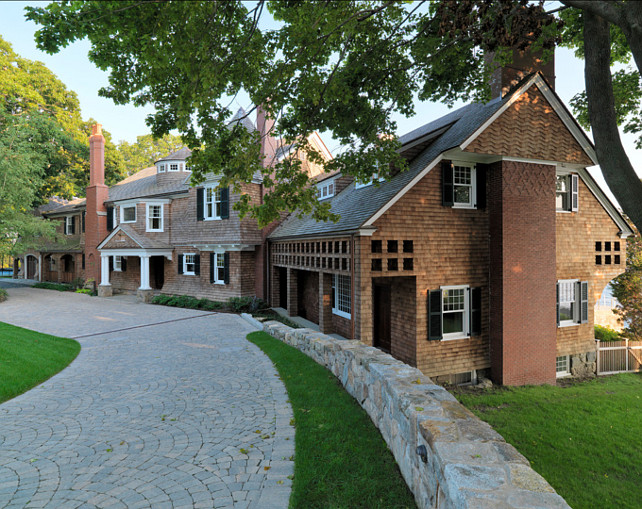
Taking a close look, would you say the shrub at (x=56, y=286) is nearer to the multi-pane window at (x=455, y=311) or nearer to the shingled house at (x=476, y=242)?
the shingled house at (x=476, y=242)

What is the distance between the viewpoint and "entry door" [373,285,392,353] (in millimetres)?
12781

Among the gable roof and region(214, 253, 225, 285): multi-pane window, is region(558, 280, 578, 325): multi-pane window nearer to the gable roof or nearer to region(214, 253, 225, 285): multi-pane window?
the gable roof

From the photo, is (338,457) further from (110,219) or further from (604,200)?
(110,219)

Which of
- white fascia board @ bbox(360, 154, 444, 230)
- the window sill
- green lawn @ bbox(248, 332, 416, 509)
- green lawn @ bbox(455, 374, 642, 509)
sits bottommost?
green lawn @ bbox(455, 374, 642, 509)

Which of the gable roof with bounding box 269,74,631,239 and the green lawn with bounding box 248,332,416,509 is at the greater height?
the gable roof with bounding box 269,74,631,239

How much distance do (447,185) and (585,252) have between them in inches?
258

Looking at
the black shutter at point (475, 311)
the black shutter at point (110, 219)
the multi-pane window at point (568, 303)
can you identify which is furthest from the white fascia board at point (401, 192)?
the black shutter at point (110, 219)

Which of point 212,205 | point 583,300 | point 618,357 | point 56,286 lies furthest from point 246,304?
point 56,286

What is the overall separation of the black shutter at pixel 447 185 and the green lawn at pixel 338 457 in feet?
21.6

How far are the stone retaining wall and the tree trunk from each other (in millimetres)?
3794

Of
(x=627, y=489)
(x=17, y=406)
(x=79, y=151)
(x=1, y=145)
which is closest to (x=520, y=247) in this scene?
(x=627, y=489)

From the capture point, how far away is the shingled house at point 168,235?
63.2 ft

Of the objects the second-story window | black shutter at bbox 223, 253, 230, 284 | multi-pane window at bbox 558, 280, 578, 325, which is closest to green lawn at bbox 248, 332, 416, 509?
multi-pane window at bbox 558, 280, 578, 325

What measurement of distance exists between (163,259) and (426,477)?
23.9 metres
